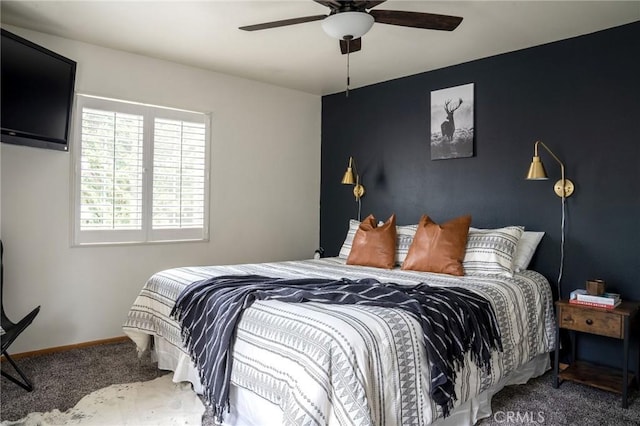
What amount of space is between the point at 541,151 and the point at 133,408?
333 cm

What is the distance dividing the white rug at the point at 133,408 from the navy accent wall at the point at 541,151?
2589mm

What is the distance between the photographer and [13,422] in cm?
225

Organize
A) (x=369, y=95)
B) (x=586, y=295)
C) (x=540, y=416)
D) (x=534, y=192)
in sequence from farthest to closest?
(x=369, y=95)
(x=534, y=192)
(x=586, y=295)
(x=540, y=416)

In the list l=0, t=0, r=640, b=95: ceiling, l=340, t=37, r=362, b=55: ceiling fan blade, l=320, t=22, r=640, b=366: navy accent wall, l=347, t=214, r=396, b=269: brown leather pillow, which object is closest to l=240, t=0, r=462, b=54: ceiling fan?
l=340, t=37, r=362, b=55: ceiling fan blade

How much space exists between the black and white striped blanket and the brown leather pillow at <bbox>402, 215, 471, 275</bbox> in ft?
1.96

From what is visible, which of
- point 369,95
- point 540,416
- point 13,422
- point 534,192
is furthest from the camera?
point 369,95

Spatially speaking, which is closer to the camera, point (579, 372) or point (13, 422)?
point (13, 422)

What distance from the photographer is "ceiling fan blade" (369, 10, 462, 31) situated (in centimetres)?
230

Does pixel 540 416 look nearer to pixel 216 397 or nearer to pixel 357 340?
pixel 357 340

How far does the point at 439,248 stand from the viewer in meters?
3.13

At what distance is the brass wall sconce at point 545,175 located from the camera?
307 cm

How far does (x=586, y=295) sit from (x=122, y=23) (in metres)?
3.64

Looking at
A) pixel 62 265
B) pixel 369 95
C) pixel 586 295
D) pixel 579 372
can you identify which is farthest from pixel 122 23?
pixel 579 372

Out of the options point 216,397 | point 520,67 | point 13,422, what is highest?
point 520,67
